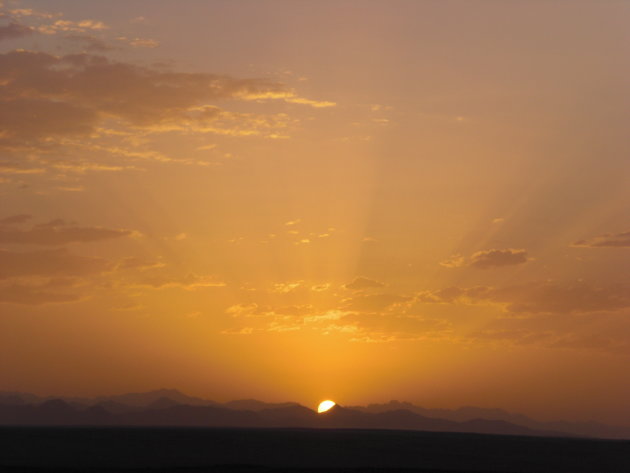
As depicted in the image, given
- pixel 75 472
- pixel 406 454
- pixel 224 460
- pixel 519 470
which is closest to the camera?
pixel 75 472

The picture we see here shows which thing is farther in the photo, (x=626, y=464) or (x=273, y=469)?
(x=626, y=464)

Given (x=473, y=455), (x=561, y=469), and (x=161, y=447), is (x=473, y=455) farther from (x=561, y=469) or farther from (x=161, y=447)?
(x=161, y=447)

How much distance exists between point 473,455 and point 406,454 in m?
10.8

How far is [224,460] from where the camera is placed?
92.9 meters

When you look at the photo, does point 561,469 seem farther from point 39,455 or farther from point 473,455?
point 39,455

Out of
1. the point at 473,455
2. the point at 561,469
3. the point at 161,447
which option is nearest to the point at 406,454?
the point at 473,455

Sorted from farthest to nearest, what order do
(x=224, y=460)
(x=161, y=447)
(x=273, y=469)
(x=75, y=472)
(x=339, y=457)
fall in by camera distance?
(x=161, y=447) < (x=339, y=457) < (x=224, y=460) < (x=273, y=469) < (x=75, y=472)

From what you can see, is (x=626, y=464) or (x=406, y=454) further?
(x=406, y=454)

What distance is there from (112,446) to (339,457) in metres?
43.4

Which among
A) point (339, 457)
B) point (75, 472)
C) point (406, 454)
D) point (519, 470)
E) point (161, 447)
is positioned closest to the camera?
point (75, 472)

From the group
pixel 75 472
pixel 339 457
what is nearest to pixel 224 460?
pixel 339 457

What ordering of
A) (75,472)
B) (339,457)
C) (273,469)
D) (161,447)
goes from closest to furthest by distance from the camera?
1. (75,472)
2. (273,469)
3. (339,457)
4. (161,447)

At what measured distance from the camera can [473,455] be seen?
386 ft

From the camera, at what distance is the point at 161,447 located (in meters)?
123
